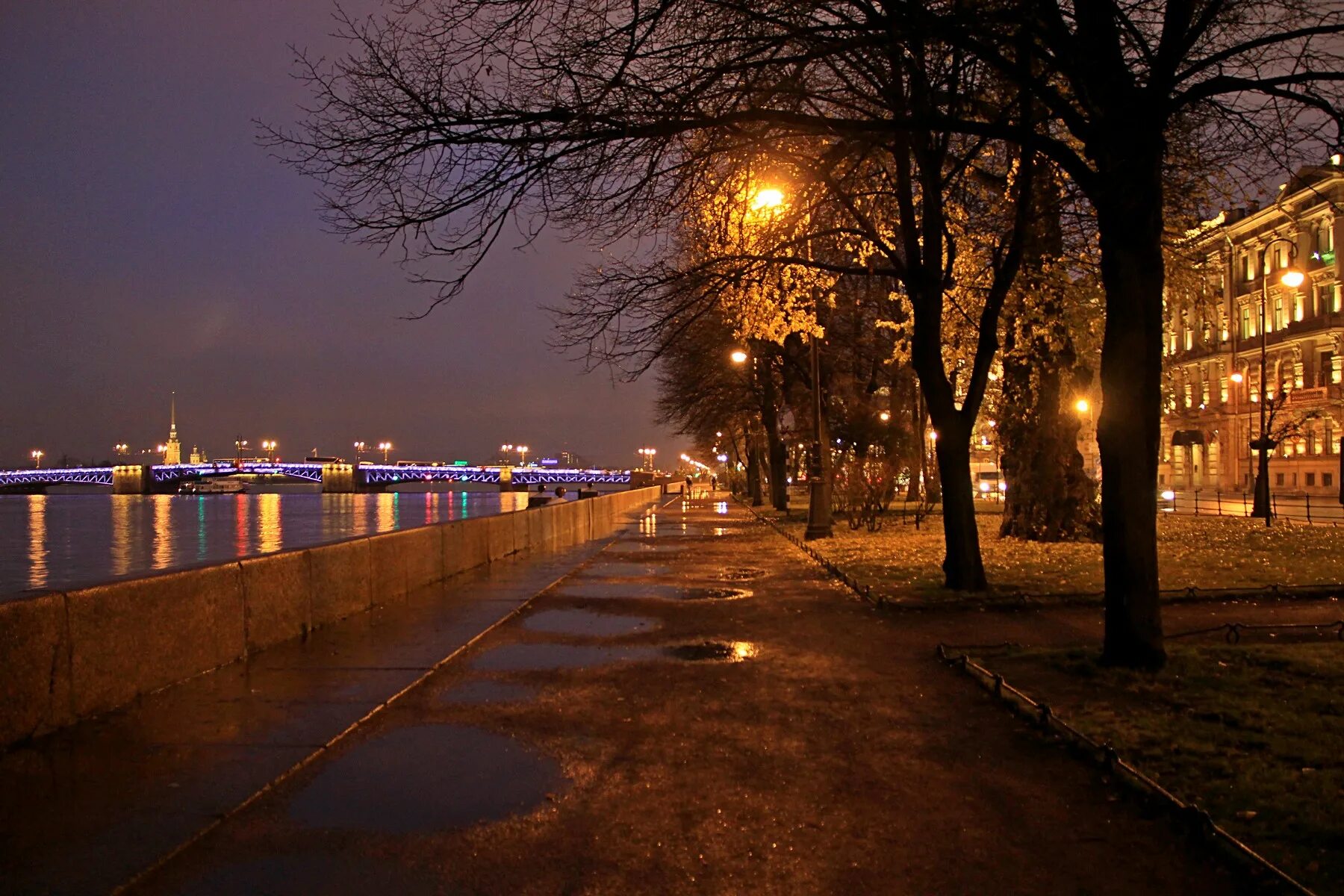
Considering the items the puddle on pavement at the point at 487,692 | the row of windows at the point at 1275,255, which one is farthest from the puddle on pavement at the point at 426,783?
the row of windows at the point at 1275,255

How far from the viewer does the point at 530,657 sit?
34.0ft

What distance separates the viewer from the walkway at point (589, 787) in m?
4.80

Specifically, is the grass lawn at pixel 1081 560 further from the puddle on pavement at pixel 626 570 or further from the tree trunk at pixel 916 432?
the tree trunk at pixel 916 432

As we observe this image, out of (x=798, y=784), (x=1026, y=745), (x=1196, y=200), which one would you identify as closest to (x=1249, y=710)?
(x=1026, y=745)

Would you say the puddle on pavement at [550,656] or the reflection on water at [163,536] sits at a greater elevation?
the puddle on pavement at [550,656]

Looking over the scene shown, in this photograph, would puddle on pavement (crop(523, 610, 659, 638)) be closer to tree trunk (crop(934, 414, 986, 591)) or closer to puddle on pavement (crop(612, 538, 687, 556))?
tree trunk (crop(934, 414, 986, 591))

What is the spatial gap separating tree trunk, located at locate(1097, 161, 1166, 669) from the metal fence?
917 inches

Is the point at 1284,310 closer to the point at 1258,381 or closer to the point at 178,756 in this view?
the point at 1258,381

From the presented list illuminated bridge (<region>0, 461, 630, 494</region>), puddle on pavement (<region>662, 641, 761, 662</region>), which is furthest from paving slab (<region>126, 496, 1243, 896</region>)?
illuminated bridge (<region>0, 461, 630, 494</region>)

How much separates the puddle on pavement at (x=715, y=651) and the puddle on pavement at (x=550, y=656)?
10.0 inches

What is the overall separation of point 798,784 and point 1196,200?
14892 millimetres

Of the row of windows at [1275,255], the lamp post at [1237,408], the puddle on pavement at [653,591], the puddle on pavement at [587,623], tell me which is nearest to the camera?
the puddle on pavement at [587,623]

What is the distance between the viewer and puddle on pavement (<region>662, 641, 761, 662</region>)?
10.3 metres

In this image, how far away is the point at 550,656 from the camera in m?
10.4
